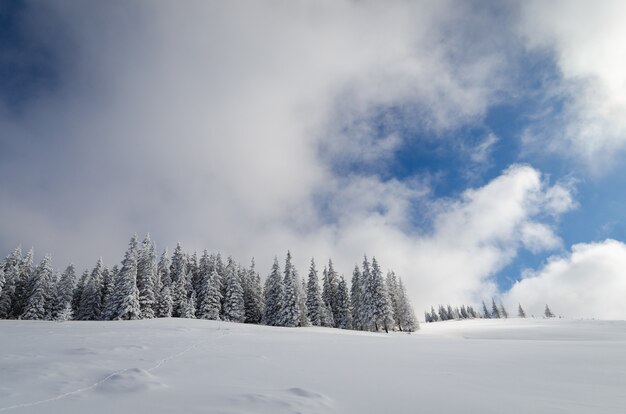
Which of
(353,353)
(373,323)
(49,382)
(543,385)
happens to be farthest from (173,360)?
(373,323)

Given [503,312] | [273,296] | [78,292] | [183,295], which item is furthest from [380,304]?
[503,312]

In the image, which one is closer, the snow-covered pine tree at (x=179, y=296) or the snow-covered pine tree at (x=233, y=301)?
the snow-covered pine tree at (x=179, y=296)

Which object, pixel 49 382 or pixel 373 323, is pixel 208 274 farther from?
pixel 49 382

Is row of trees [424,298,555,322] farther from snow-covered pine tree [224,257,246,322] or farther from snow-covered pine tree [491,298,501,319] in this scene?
snow-covered pine tree [224,257,246,322]

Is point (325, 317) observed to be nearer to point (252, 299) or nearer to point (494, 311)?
point (252, 299)

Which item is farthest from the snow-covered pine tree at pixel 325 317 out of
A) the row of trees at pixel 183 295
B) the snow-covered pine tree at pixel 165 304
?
the snow-covered pine tree at pixel 165 304

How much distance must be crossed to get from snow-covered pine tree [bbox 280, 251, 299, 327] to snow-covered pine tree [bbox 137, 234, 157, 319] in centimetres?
2057

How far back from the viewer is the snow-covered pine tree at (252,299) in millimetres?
64062

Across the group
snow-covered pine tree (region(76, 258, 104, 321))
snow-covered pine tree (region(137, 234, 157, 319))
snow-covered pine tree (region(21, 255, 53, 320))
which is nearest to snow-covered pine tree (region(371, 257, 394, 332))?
snow-covered pine tree (region(137, 234, 157, 319))

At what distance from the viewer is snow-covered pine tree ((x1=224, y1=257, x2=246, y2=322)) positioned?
5775 cm

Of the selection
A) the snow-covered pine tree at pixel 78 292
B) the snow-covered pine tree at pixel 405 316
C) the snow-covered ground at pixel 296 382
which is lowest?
the snow-covered ground at pixel 296 382

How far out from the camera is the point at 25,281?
59.2 metres

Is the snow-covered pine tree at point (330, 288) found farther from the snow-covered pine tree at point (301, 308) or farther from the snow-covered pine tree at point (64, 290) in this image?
the snow-covered pine tree at point (64, 290)

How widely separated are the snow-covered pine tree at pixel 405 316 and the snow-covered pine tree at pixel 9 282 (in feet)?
229
